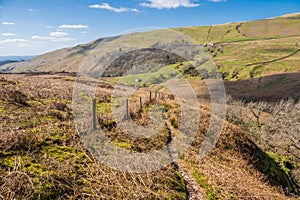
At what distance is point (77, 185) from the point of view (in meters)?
7.53

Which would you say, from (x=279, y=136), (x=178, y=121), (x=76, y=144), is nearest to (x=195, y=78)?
(x=279, y=136)

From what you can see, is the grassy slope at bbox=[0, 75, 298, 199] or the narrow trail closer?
the grassy slope at bbox=[0, 75, 298, 199]

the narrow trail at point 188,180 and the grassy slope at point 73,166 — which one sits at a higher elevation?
the grassy slope at point 73,166

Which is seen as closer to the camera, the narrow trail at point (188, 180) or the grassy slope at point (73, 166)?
the grassy slope at point (73, 166)

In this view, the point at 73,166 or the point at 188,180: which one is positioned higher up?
the point at 73,166

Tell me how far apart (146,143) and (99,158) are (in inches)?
180

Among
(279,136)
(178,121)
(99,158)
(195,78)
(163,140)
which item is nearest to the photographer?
(99,158)

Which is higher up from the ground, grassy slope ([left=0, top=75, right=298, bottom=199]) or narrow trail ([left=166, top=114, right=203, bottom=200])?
grassy slope ([left=0, top=75, right=298, bottom=199])

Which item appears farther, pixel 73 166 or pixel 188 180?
pixel 188 180

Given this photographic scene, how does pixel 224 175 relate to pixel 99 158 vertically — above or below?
below

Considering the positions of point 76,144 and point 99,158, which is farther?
point 76,144

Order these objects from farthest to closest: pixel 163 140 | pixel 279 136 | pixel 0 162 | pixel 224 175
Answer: pixel 279 136 → pixel 163 140 → pixel 224 175 → pixel 0 162

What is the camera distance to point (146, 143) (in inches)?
556

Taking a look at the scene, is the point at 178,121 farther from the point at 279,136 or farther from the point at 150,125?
the point at 279,136
